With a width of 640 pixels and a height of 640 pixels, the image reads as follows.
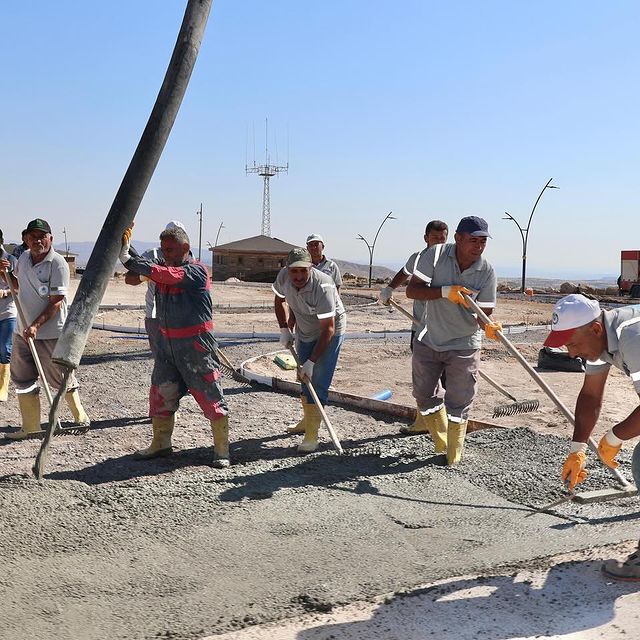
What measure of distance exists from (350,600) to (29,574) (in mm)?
1397

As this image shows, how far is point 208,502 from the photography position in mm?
4414

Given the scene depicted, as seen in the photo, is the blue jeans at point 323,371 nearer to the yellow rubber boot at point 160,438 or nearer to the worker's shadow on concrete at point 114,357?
the yellow rubber boot at point 160,438

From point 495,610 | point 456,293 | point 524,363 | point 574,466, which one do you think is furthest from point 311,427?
point 495,610

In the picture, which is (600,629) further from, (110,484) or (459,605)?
(110,484)

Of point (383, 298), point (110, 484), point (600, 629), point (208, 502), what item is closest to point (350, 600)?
point (600, 629)

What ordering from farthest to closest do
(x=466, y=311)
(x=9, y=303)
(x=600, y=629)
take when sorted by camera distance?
(x=9, y=303) < (x=466, y=311) < (x=600, y=629)

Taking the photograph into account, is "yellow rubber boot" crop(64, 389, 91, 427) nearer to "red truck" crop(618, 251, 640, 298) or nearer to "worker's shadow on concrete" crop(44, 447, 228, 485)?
"worker's shadow on concrete" crop(44, 447, 228, 485)

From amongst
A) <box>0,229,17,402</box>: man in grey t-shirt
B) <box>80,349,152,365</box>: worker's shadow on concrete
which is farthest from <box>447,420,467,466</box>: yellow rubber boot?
<box>80,349,152,365</box>: worker's shadow on concrete

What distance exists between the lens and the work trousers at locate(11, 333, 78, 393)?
6074mm

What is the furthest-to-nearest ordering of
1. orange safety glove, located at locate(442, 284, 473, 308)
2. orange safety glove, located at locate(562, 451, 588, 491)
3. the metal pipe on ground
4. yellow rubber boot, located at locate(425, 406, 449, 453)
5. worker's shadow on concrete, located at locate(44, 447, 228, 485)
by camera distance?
yellow rubber boot, located at locate(425, 406, 449, 453), orange safety glove, located at locate(442, 284, 473, 308), worker's shadow on concrete, located at locate(44, 447, 228, 485), the metal pipe on ground, orange safety glove, located at locate(562, 451, 588, 491)

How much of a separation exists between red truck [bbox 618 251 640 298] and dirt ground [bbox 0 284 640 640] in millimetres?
26354

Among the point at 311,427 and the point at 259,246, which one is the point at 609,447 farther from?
the point at 259,246

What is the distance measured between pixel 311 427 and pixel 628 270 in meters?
29.6

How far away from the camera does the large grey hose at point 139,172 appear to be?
4.10 m
